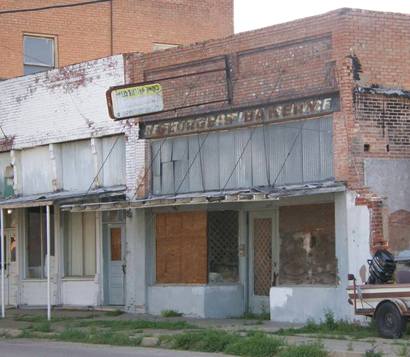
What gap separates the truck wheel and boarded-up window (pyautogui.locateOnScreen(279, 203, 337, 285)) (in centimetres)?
280

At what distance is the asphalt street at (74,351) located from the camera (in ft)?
54.6

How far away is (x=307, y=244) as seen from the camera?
2072 centimetres

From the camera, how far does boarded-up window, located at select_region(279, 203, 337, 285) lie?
2023 centimetres

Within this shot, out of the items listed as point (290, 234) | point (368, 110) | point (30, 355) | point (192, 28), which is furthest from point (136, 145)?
point (192, 28)

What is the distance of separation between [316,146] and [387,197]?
5.97ft

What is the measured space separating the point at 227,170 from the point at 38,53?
13.2 m

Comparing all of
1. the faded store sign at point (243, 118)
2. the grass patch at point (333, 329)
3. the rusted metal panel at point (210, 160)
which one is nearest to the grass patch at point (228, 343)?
the grass patch at point (333, 329)

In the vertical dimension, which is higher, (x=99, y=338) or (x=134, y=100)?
(x=134, y=100)

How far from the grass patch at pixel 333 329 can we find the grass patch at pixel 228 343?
57.5 inches

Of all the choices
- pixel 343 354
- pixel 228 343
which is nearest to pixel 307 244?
pixel 228 343

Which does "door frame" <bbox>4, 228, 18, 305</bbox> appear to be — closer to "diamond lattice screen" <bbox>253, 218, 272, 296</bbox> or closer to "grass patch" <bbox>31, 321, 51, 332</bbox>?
"grass patch" <bbox>31, 321, 51, 332</bbox>

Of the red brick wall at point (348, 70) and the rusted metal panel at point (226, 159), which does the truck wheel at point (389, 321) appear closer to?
the red brick wall at point (348, 70)

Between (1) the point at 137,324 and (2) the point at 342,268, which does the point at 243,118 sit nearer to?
(2) the point at 342,268

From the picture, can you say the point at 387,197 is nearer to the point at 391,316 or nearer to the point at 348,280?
the point at 348,280
